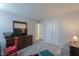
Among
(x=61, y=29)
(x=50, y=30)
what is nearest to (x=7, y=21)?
(x=50, y=30)

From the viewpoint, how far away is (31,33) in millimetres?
1780

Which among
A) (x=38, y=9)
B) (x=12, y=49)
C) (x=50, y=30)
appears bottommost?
(x=12, y=49)

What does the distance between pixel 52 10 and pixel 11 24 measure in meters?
0.70

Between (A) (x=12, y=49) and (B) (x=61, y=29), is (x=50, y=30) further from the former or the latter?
(A) (x=12, y=49)

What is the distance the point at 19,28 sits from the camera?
1743 mm

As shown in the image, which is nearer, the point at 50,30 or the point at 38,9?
the point at 38,9

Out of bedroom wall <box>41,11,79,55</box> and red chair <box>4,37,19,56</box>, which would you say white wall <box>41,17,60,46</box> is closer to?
bedroom wall <box>41,11,79,55</box>

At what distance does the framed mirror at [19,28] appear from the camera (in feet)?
5.53

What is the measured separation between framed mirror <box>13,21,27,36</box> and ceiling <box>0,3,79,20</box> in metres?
0.15

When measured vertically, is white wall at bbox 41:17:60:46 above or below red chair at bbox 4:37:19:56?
above

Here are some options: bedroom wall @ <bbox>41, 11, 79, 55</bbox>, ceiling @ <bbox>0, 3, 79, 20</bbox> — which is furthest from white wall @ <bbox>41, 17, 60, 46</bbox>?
ceiling @ <bbox>0, 3, 79, 20</bbox>

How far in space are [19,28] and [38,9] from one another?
46cm

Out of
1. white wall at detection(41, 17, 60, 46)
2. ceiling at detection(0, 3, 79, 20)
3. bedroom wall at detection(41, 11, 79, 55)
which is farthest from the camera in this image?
white wall at detection(41, 17, 60, 46)

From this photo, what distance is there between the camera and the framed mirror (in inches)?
66.4
